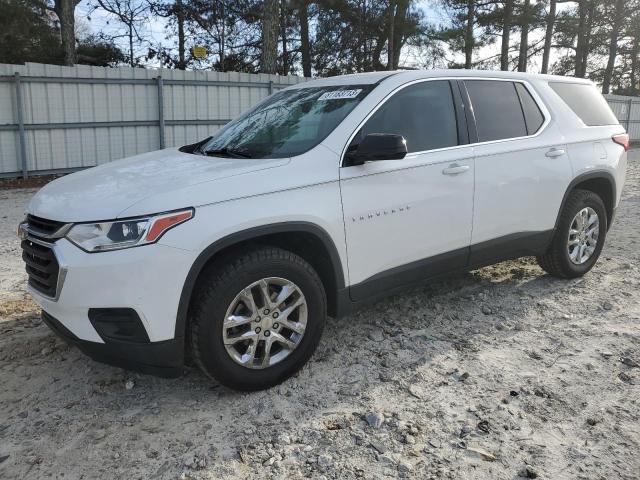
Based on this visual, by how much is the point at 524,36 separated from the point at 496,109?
25.6 metres

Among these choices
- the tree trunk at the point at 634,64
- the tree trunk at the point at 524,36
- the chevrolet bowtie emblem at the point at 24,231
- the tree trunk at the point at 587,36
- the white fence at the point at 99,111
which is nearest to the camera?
the chevrolet bowtie emblem at the point at 24,231

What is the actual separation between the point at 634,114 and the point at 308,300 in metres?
25.9

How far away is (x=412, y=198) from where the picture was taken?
3703 millimetres

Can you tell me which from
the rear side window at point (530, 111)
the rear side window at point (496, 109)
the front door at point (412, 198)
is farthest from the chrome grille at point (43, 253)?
the rear side window at point (530, 111)

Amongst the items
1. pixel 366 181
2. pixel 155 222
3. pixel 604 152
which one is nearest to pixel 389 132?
pixel 366 181

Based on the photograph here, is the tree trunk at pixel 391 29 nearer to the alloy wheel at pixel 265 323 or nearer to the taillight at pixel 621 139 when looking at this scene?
the taillight at pixel 621 139

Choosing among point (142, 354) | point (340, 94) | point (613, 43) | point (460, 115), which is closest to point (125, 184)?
point (142, 354)

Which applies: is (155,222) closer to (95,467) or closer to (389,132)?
(95,467)

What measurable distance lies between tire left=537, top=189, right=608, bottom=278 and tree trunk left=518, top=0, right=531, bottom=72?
24.2 metres

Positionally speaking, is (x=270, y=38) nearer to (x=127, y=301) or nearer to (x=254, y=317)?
(x=254, y=317)

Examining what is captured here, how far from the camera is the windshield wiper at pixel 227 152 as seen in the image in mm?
3680

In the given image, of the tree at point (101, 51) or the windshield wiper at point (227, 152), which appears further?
the tree at point (101, 51)

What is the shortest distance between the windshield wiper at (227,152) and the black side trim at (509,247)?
1759 mm

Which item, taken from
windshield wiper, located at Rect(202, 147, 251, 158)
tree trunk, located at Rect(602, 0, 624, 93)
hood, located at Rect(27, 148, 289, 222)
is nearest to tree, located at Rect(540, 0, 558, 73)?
tree trunk, located at Rect(602, 0, 624, 93)
